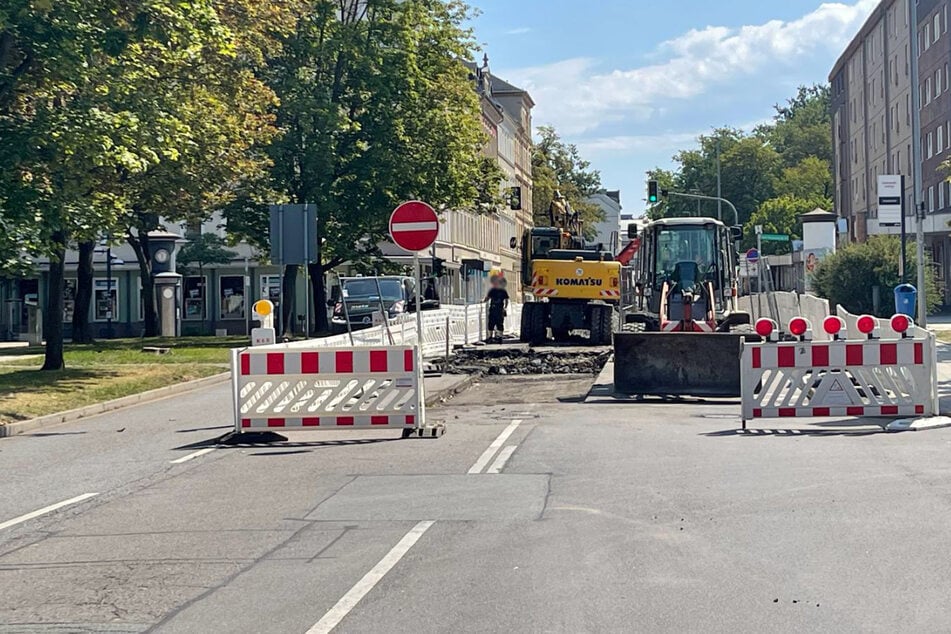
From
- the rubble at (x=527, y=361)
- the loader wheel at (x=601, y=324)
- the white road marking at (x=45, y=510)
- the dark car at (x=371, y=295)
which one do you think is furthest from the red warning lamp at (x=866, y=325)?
the dark car at (x=371, y=295)

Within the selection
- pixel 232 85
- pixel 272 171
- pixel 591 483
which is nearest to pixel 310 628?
pixel 591 483

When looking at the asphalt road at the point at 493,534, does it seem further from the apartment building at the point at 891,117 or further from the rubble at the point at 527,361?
the apartment building at the point at 891,117

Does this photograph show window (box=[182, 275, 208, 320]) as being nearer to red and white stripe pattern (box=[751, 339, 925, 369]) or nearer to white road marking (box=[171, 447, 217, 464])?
white road marking (box=[171, 447, 217, 464])

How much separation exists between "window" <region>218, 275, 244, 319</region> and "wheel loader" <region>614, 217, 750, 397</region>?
35230mm

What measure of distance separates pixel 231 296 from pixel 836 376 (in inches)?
1872

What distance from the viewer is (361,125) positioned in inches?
1724

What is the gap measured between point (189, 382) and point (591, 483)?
16.8m

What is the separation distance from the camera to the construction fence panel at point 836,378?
47.5 ft

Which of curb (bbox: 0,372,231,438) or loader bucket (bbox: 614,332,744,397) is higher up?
loader bucket (bbox: 614,332,744,397)

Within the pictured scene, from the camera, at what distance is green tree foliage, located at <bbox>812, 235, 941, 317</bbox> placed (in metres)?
41.5

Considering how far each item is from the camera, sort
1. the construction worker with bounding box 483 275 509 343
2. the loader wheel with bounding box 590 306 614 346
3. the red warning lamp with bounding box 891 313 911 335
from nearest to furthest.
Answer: the red warning lamp with bounding box 891 313 911 335, the loader wheel with bounding box 590 306 614 346, the construction worker with bounding box 483 275 509 343

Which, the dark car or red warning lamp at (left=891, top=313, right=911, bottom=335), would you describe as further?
the dark car

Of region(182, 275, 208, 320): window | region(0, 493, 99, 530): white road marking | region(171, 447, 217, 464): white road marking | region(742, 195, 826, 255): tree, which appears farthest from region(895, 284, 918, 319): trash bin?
region(742, 195, 826, 255): tree

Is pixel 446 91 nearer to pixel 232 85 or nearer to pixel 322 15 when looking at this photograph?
pixel 322 15
